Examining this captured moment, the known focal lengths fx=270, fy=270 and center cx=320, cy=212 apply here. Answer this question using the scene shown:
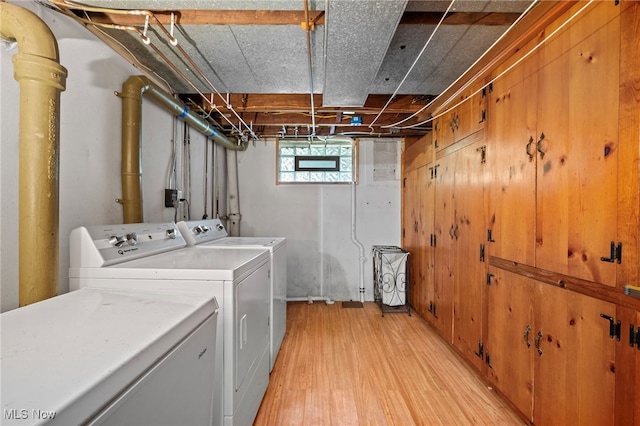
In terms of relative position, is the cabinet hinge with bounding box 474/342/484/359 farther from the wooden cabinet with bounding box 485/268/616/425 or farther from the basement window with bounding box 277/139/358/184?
the basement window with bounding box 277/139/358/184

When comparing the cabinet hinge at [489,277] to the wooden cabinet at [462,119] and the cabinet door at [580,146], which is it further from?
the wooden cabinet at [462,119]

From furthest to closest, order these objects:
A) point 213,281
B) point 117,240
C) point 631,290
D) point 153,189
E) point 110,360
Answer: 1. point 153,189
2. point 117,240
3. point 213,281
4. point 631,290
5. point 110,360

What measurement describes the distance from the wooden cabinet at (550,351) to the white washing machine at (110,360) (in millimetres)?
1495

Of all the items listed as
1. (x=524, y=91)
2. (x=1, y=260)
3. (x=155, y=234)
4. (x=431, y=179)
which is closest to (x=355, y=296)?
(x=431, y=179)

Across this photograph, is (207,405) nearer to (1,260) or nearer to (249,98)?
(1,260)

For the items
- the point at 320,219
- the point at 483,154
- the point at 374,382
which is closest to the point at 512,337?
the point at 374,382

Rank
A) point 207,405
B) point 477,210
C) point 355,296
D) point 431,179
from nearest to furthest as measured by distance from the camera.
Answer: point 207,405 < point 477,210 < point 431,179 < point 355,296

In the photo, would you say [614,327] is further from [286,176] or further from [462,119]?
[286,176]

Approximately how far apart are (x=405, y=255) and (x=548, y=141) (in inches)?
77.8

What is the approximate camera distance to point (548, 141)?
130 centimetres

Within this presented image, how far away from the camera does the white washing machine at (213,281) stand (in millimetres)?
1109

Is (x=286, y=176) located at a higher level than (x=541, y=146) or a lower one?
higher

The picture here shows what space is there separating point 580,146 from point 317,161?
107 inches

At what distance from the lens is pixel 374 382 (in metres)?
1.85
